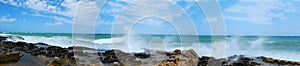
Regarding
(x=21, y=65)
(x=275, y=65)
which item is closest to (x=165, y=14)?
(x=275, y=65)

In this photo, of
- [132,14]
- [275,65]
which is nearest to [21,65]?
[132,14]

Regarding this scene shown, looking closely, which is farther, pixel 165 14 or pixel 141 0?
pixel 165 14

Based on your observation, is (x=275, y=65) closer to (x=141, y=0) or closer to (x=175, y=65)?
(x=175, y=65)

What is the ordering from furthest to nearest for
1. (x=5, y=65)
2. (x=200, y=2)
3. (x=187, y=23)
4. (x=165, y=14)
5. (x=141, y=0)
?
(x=165, y=14)
(x=141, y=0)
(x=187, y=23)
(x=200, y=2)
(x=5, y=65)

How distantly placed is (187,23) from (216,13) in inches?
81.6

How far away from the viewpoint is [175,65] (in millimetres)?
8602

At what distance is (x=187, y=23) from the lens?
10602 millimetres

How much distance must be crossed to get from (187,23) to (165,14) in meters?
1.81

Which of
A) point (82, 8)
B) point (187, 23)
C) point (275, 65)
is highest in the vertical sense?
point (82, 8)

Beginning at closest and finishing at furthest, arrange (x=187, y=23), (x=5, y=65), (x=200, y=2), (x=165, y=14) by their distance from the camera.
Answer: (x=5, y=65), (x=200, y=2), (x=187, y=23), (x=165, y=14)

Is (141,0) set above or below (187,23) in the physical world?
above

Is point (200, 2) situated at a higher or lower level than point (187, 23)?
higher

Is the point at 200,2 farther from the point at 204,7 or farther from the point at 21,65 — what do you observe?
the point at 21,65

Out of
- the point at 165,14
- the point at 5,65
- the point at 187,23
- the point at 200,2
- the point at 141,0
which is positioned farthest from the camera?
the point at 165,14
